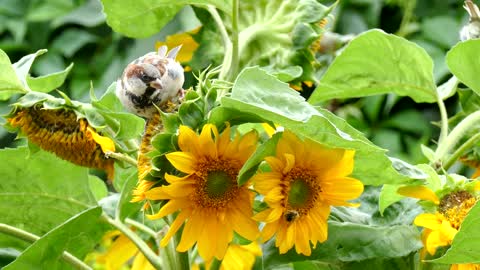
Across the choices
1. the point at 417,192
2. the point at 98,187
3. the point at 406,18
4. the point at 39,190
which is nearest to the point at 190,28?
the point at 406,18

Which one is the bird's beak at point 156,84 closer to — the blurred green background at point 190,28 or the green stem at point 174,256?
the green stem at point 174,256

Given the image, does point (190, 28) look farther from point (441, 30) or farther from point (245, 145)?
point (245, 145)

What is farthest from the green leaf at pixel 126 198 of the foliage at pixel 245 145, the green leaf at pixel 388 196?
the green leaf at pixel 388 196

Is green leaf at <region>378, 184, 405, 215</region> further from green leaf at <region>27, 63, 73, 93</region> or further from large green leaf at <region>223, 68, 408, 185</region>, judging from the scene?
green leaf at <region>27, 63, 73, 93</region>

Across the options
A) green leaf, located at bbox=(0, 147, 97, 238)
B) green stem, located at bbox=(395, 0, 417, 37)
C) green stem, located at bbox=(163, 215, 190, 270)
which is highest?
green stem, located at bbox=(163, 215, 190, 270)

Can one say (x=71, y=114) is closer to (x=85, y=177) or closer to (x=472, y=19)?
(x=85, y=177)

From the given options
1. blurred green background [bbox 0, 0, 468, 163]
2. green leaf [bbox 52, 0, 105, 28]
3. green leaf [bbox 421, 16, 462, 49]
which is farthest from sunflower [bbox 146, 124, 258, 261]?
green leaf [bbox 52, 0, 105, 28]

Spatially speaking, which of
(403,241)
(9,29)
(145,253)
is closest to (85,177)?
(145,253)
